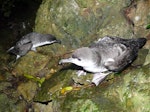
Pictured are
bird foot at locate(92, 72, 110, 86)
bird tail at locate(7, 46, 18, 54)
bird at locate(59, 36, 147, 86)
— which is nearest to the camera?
bird at locate(59, 36, 147, 86)

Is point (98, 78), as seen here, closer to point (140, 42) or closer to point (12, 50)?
point (140, 42)

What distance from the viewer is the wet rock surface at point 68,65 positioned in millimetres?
7406

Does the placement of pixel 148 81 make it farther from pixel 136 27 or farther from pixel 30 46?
Answer: pixel 30 46

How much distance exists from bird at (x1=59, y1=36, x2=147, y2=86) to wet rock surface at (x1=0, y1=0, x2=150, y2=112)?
0.78ft

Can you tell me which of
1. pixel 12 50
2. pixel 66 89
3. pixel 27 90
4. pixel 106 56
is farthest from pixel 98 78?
pixel 12 50

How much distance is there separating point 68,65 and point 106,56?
1.62 metres

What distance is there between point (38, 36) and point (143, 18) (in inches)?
115

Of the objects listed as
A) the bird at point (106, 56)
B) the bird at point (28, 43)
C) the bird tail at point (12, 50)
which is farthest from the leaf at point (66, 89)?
the bird tail at point (12, 50)

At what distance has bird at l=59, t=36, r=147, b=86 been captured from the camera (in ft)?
22.5

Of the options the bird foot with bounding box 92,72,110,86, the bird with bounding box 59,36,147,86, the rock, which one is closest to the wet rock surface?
the rock

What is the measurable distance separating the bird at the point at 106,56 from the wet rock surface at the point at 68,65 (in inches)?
9.3

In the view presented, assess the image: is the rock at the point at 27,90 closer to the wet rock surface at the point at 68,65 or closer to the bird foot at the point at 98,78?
the wet rock surface at the point at 68,65

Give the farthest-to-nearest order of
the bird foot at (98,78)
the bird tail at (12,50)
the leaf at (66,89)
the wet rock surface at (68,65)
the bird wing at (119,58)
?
the bird tail at (12,50)
the leaf at (66,89)
the bird foot at (98,78)
the wet rock surface at (68,65)
the bird wing at (119,58)

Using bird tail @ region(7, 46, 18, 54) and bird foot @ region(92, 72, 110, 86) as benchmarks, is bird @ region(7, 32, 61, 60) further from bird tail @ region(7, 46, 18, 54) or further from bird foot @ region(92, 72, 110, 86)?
bird foot @ region(92, 72, 110, 86)
